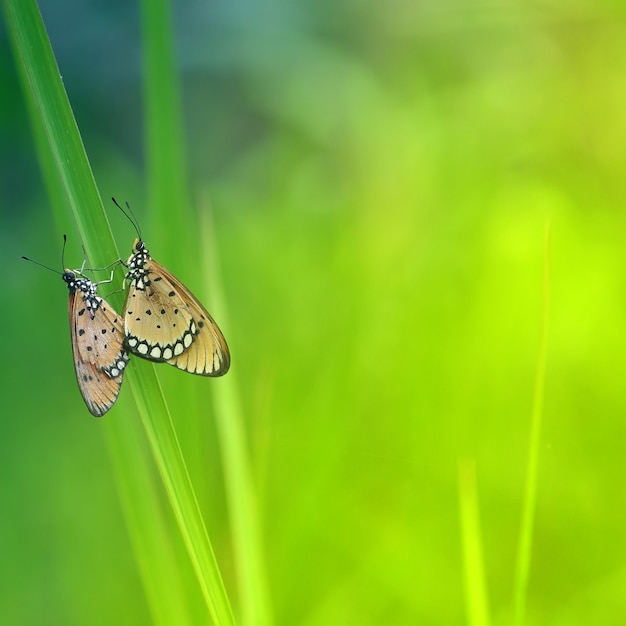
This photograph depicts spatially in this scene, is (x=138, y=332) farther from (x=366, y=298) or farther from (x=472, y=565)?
(x=366, y=298)

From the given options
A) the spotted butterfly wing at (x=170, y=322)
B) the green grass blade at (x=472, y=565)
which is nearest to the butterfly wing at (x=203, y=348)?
the spotted butterfly wing at (x=170, y=322)

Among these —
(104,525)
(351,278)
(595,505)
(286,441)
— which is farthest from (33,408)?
(595,505)

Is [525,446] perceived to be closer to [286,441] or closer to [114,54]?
[286,441]

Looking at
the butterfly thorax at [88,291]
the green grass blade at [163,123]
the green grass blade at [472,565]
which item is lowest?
the green grass blade at [472,565]

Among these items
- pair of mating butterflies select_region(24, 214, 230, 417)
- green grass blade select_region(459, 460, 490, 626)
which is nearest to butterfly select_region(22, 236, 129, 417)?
pair of mating butterflies select_region(24, 214, 230, 417)

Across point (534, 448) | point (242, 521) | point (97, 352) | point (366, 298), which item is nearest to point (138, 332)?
point (97, 352)

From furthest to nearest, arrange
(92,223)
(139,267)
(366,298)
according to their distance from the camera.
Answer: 1. (366,298)
2. (139,267)
3. (92,223)

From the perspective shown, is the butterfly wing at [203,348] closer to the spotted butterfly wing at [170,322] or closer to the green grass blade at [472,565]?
the spotted butterfly wing at [170,322]

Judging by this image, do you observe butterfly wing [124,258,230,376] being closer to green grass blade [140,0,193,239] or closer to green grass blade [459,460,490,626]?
green grass blade [140,0,193,239]
